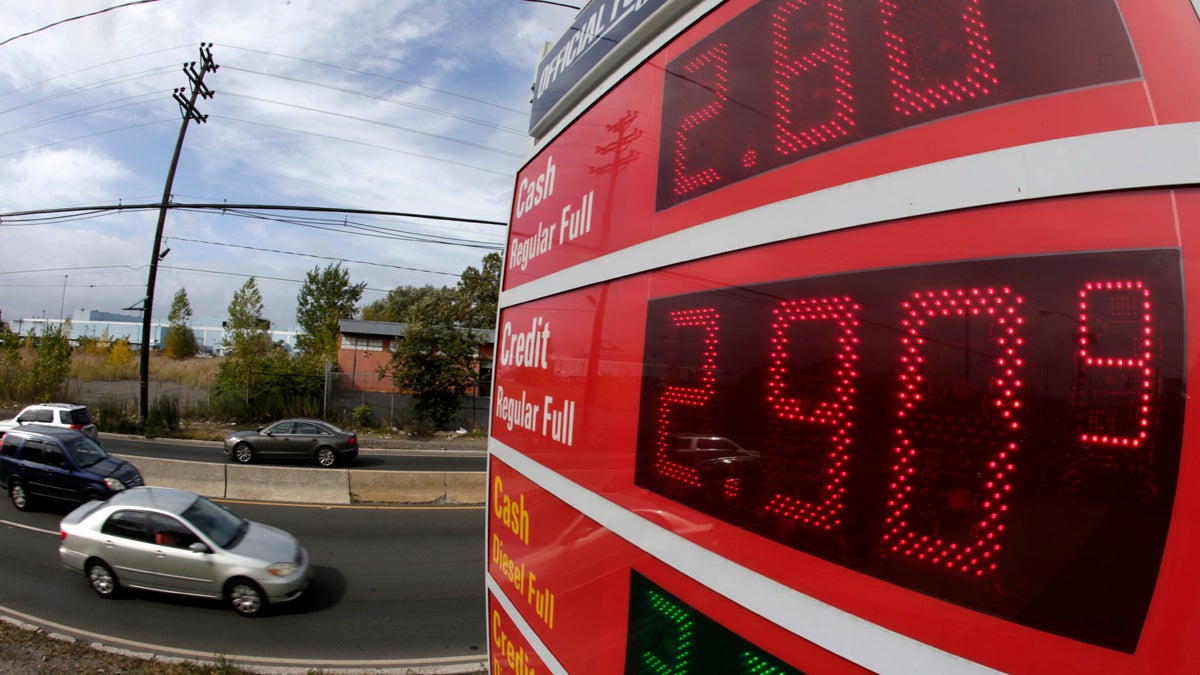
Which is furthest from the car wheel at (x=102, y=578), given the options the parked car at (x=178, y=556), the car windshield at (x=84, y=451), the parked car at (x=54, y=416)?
the parked car at (x=54, y=416)

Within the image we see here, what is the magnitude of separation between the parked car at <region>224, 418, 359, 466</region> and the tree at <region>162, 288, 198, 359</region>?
50.2 metres

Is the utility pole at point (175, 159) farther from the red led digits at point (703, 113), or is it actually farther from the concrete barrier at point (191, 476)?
the red led digits at point (703, 113)

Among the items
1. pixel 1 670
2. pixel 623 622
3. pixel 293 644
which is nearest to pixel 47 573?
pixel 1 670

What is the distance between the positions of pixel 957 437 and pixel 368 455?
2366 centimetres

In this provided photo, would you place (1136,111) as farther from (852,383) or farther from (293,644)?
(293,644)

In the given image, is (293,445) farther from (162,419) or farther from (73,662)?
(73,662)

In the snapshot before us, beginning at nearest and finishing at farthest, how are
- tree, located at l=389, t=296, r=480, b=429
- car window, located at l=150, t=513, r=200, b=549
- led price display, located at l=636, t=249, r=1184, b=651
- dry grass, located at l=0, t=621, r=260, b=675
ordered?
led price display, located at l=636, t=249, r=1184, b=651 → dry grass, located at l=0, t=621, r=260, b=675 → car window, located at l=150, t=513, r=200, b=549 → tree, located at l=389, t=296, r=480, b=429

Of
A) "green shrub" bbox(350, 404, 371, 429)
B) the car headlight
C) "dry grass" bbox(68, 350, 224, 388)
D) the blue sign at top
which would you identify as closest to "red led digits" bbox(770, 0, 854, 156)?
the blue sign at top

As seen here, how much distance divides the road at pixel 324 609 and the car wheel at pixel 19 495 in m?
0.27

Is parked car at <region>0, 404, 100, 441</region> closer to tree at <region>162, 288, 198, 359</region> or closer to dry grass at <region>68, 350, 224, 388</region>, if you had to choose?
dry grass at <region>68, 350, 224, 388</region>

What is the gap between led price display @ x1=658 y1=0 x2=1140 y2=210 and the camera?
87 cm

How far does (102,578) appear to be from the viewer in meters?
8.55

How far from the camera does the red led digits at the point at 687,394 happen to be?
1.30 metres

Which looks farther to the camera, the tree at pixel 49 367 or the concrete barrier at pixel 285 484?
the tree at pixel 49 367
